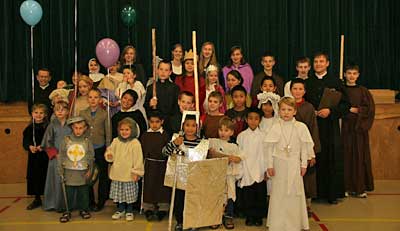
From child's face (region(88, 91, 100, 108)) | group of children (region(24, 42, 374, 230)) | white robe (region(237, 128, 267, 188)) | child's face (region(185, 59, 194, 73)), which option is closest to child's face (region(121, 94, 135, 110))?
group of children (region(24, 42, 374, 230))

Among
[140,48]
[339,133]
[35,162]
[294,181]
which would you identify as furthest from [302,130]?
[140,48]

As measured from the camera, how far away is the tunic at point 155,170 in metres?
5.38

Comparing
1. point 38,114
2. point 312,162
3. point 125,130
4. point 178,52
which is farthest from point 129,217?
point 178,52

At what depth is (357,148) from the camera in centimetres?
643

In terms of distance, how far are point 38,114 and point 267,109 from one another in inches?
96.9

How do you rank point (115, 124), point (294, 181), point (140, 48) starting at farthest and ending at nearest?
point (140, 48) → point (115, 124) → point (294, 181)

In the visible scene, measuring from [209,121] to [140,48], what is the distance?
3.14 metres

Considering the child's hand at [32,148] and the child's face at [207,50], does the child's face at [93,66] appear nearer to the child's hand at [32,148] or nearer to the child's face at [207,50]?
the child's hand at [32,148]

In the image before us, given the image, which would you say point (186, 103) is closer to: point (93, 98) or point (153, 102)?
point (153, 102)

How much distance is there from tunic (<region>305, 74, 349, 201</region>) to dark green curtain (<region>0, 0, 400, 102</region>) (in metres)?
2.20

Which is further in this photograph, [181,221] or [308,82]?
[308,82]

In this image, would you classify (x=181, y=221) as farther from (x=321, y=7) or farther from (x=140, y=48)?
(x=321, y=7)

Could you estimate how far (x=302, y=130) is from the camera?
4.96 m

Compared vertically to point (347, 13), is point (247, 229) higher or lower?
lower
